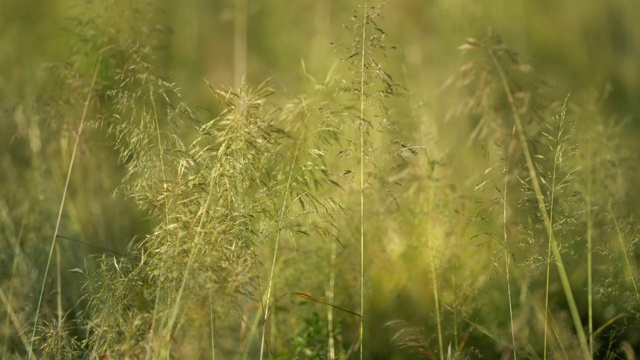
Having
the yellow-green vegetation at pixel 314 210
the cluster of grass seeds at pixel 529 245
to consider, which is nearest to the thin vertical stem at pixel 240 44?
the yellow-green vegetation at pixel 314 210

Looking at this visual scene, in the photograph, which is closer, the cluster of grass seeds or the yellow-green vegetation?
the yellow-green vegetation

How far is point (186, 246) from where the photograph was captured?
8.49 feet

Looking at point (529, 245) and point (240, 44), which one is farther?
point (240, 44)

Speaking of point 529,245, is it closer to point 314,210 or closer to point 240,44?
point 314,210

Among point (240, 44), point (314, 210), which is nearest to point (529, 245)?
point (314, 210)

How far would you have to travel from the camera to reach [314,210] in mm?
2740

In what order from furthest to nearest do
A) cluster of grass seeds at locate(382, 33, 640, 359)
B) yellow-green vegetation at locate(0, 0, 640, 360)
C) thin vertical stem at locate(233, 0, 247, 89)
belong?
thin vertical stem at locate(233, 0, 247, 89)
cluster of grass seeds at locate(382, 33, 640, 359)
yellow-green vegetation at locate(0, 0, 640, 360)

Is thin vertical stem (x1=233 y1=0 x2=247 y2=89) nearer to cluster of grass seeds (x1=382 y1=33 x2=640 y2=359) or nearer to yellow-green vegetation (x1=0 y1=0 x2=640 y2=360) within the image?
yellow-green vegetation (x1=0 y1=0 x2=640 y2=360)

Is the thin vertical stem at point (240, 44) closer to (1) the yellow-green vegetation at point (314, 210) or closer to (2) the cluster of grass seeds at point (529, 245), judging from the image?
(1) the yellow-green vegetation at point (314, 210)

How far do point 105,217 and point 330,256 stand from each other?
129cm

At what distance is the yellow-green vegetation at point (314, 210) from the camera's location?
2697 millimetres

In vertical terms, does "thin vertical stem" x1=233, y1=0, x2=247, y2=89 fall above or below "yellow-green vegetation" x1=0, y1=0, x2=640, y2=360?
above

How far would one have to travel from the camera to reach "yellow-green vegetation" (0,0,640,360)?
8.85ft

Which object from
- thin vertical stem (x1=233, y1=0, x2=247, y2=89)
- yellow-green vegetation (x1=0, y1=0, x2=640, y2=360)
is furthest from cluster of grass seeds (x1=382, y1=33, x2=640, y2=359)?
thin vertical stem (x1=233, y1=0, x2=247, y2=89)
